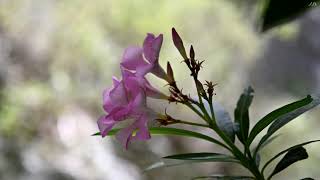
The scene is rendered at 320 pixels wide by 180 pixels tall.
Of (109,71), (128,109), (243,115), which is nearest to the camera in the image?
(128,109)

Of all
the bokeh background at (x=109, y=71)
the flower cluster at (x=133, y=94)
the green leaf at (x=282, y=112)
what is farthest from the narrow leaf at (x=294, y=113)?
the bokeh background at (x=109, y=71)

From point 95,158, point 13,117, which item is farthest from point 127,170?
point 13,117

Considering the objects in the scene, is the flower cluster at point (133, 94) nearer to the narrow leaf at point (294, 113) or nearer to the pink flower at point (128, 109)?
the pink flower at point (128, 109)

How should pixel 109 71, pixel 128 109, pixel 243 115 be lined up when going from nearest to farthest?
pixel 128 109
pixel 243 115
pixel 109 71

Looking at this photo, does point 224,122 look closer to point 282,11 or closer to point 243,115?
point 243,115

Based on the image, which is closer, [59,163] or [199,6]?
[59,163]

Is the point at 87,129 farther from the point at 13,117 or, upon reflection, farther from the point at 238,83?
the point at 238,83

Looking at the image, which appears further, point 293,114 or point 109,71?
point 109,71

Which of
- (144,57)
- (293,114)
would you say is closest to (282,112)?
(293,114)
